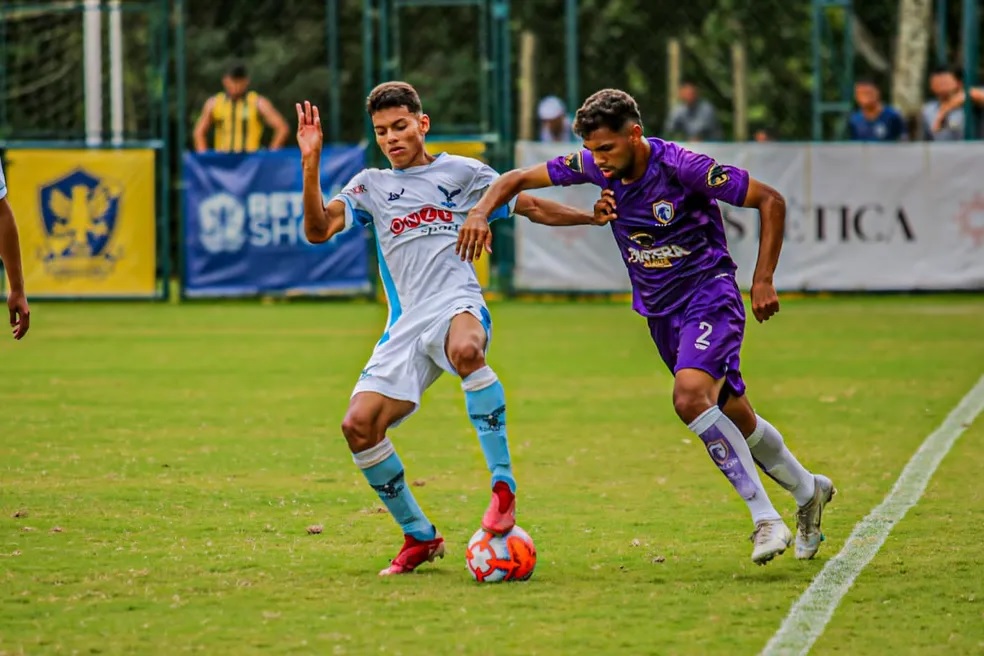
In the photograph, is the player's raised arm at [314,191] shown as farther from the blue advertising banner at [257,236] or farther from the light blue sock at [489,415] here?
the blue advertising banner at [257,236]

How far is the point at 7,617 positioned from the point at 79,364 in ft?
31.2

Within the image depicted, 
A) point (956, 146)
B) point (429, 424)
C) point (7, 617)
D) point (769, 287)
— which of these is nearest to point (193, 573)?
point (7, 617)

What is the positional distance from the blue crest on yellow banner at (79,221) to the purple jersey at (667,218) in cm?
1524

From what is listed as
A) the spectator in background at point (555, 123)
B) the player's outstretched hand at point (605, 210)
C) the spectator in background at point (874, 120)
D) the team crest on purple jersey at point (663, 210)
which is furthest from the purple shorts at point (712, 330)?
the spectator in background at point (555, 123)

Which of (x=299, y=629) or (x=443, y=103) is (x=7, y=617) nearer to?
(x=299, y=629)

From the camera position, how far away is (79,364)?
49.8ft

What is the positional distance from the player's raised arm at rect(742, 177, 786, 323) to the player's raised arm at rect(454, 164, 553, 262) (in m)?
0.78

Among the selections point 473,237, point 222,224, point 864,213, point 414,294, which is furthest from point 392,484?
point 222,224

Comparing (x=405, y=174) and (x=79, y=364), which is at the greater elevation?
(x=405, y=174)

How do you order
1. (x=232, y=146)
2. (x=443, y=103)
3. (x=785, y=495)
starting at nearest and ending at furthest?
1. (x=785, y=495)
2. (x=232, y=146)
3. (x=443, y=103)

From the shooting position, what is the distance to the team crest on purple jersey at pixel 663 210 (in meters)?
6.99

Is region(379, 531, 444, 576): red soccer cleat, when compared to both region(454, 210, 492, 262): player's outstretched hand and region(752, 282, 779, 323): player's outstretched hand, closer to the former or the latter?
region(454, 210, 492, 262): player's outstretched hand

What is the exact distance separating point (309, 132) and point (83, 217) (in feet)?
49.7

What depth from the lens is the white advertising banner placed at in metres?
20.8
